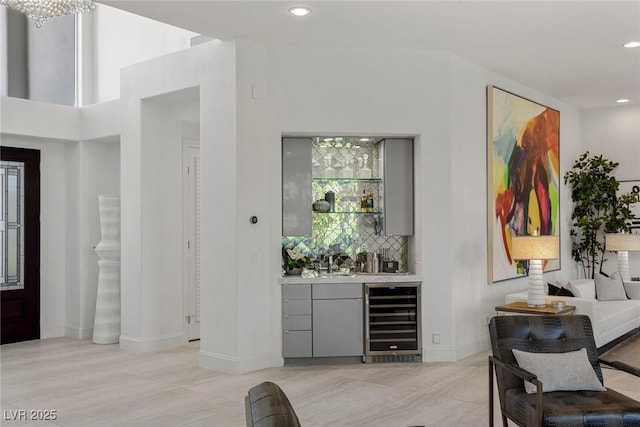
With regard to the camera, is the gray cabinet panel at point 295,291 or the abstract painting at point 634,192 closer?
the gray cabinet panel at point 295,291

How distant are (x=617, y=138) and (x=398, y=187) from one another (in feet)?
14.9

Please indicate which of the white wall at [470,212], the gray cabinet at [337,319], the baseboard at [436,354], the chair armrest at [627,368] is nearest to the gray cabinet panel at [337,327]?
the gray cabinet at [337,319]

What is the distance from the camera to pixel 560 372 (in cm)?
337

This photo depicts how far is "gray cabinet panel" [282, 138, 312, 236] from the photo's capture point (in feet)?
19.3

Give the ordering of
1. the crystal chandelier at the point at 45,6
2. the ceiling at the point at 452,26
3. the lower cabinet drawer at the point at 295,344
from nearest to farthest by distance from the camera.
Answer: the ceiling at the point at 452,26, the crystal chandelier at the point at 45,6, the lower cabinet drawer at the point at 295,344

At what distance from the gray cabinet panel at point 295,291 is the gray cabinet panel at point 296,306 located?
39 mm

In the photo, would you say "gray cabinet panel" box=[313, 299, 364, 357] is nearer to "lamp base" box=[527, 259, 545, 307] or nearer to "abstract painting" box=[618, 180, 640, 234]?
"lamp base" box=[527, 259, 545, 307]

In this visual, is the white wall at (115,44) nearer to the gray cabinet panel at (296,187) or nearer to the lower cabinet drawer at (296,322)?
the gray cabinet panel at (296,187)

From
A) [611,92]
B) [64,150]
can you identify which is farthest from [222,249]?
[611,92]

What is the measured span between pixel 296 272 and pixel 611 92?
507cm

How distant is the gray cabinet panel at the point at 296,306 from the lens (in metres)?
5.64

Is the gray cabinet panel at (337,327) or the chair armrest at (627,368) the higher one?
the chair armrest at (627,368)

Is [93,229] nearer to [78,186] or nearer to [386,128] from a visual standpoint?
[78,186]

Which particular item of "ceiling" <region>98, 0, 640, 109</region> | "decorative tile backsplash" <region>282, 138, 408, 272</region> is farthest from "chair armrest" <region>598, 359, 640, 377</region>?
"decorative tile backsplash" <region>282, 138, 408, 272</region>
